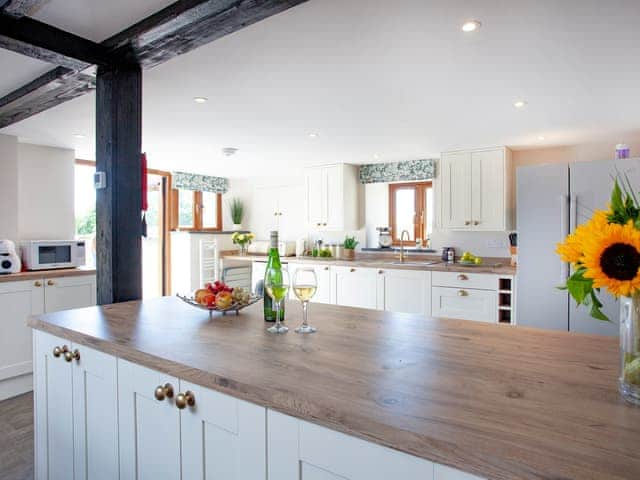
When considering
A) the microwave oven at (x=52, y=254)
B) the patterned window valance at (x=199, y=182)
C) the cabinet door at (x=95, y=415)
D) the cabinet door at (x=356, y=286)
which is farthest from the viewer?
the patterned window valance at (x=199, y=182)

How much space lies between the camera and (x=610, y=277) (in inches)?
28.9

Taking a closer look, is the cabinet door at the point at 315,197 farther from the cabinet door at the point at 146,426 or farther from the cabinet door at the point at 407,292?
the cabinet door at the point at 146,426

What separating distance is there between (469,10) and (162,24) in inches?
47.6

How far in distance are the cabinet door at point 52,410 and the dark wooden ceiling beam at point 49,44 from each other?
1207 mm

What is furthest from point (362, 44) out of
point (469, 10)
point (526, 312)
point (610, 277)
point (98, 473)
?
point (526, 312)

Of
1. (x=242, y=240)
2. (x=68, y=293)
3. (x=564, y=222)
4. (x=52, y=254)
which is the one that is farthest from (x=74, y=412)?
(x=242, y=240)

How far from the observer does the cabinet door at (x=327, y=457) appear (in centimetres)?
73

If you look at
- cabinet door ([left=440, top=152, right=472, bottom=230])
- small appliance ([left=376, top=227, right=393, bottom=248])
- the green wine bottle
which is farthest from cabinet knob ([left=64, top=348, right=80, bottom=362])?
small appliance ([left=376, top=227, right=393, bottom=248])

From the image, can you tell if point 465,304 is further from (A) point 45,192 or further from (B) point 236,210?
(A) point 45,192

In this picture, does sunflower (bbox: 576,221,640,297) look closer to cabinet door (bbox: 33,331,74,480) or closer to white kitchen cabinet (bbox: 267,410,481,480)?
white kitchen cabinet (bbox: 267,410,481,480)

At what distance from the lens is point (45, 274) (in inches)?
135

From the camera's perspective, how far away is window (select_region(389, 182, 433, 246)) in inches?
197

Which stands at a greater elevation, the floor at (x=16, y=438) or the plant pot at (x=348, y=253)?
the plant pot at (x=348, y=253)

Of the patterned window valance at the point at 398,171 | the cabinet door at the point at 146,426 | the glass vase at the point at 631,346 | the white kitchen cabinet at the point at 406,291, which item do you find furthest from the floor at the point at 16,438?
the patterned window valance at the point at 398,171
